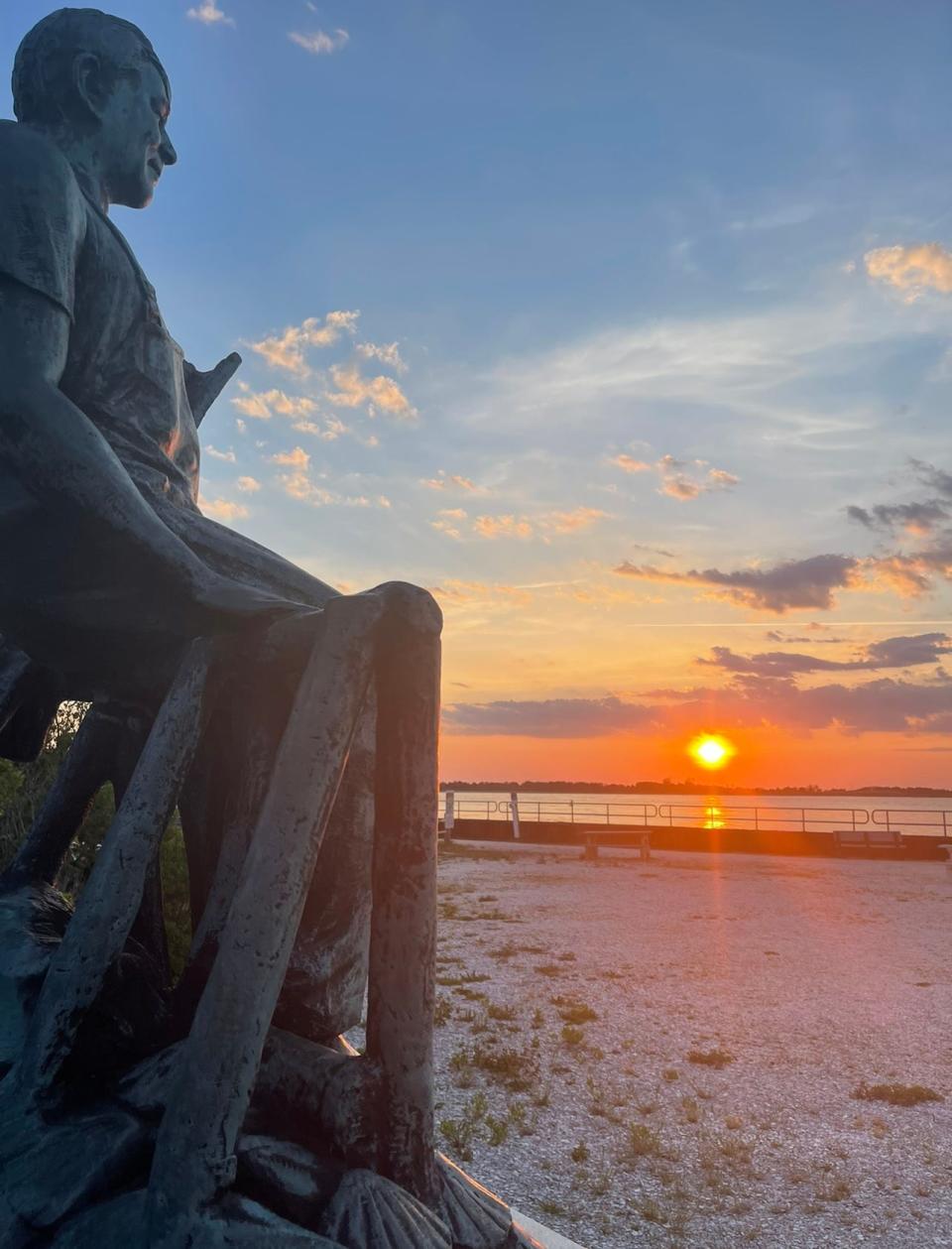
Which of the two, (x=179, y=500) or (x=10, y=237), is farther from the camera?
(x=179, y=500)

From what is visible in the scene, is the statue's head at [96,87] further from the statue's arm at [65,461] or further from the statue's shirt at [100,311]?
the statue's arm at [65,461]

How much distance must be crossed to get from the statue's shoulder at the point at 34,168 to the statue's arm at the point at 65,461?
29 cm

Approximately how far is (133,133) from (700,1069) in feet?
30.7

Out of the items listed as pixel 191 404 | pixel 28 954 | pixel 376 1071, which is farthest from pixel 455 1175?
pixel 191 404

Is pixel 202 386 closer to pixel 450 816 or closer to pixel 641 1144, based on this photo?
pixel 641 1144

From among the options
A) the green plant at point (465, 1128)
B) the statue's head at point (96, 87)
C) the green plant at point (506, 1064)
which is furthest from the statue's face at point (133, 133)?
the green plant at point (506, 1064)

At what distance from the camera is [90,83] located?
117 inches

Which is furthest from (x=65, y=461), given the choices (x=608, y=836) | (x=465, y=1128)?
(x=608, y=836)

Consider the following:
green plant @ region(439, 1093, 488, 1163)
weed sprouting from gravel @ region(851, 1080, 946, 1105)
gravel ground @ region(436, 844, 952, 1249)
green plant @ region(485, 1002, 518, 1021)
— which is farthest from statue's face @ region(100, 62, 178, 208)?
green plant @ region(485, 1002, 518, 1021)

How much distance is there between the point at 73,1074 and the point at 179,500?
1.62 metres

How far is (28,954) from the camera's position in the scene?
8.63ft

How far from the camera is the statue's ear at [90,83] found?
295 centimetres

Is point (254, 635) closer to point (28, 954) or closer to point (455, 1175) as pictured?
point (28, 954)

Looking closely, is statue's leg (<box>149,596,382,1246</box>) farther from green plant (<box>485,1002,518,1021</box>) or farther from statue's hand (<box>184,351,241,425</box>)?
green plant (<box>485,1002,518,1021</box>)
